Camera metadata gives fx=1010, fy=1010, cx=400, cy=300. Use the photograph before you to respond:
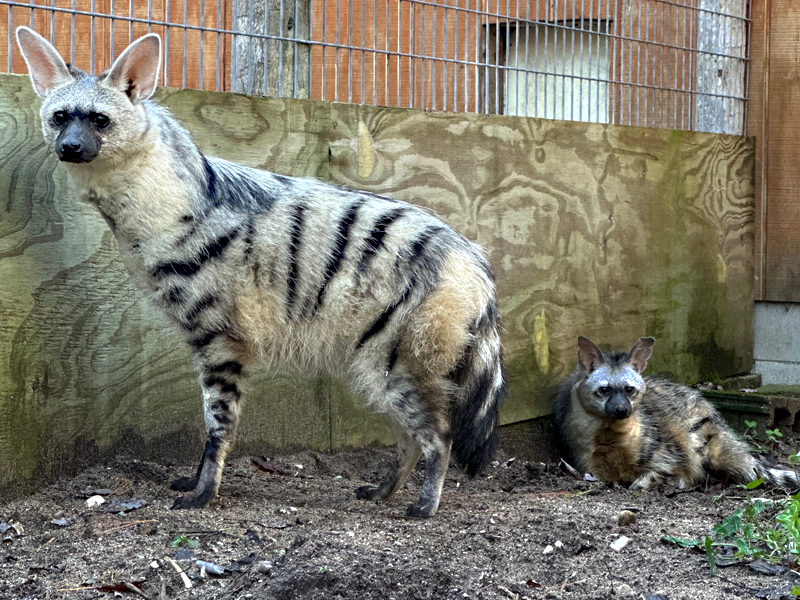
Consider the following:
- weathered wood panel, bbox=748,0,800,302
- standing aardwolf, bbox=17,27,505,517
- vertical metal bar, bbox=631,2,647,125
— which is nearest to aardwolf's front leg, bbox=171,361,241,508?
standing aardwolf, bbox=17,27,505,517

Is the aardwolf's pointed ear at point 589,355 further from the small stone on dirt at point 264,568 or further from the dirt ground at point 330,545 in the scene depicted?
the small stone on dirt at point 264,568

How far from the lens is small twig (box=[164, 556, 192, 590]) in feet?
10.5

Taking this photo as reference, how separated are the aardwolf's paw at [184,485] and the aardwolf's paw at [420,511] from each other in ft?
2.96

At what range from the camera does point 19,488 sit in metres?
4.07

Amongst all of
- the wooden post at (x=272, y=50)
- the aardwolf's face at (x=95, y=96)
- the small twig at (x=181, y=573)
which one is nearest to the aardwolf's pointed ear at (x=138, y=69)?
the aardwolf's face at (x=95, y=96)

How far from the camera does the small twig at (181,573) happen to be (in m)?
3.20

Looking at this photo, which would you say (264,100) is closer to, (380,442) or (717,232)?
(380,442)

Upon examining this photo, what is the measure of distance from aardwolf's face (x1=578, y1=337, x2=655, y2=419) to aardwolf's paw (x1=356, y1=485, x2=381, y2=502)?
5.61 feet

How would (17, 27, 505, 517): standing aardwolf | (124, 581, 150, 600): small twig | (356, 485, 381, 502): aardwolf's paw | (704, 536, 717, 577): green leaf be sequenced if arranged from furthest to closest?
(356, 485, 381, 502): aardwolf's paw → (17, 27, 505, 517): standing aardwolf → (704, 536, 717, 577): green leaf → (124, 581, 150, 600): small twig

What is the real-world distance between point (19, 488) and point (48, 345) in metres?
0.59

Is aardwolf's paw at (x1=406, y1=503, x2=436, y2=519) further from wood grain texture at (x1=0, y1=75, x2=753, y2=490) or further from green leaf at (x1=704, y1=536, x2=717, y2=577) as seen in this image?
green leaf at (x1=704, y1=536, x2=717, y2=577)

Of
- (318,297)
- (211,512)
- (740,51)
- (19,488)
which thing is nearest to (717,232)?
(740,51)

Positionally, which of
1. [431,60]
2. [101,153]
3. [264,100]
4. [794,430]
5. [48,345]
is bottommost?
[794,430]

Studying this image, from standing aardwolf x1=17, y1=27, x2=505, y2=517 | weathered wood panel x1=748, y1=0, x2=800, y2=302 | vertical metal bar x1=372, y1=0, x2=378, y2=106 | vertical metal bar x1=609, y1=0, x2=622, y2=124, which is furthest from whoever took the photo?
weathered wood panel x1=748, y1=0, x2=800, y2=302
